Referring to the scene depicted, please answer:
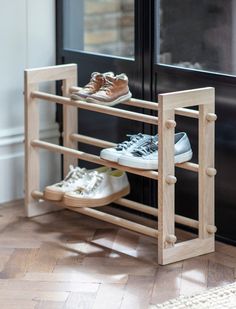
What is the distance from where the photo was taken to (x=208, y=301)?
8.44 ft

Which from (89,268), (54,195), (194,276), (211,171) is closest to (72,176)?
(54,195)

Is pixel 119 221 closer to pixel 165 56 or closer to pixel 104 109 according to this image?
pixel 104 109

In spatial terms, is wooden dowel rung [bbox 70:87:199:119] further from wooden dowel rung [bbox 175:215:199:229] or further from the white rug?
the white rug

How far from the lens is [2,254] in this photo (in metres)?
3.01

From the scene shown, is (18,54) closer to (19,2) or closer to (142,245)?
(19,2)

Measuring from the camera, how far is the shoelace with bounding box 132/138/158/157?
2.98 metres

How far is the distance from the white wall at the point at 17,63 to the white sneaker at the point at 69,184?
1.26 ft

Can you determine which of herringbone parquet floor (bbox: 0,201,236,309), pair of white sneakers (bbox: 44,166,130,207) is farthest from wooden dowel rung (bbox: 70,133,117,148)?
herringbone parquet floor (bbox: 0,201,236,309)

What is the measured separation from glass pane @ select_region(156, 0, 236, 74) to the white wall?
624 mm

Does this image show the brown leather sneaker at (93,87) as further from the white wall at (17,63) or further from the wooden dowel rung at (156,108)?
the white wall at (17,63)

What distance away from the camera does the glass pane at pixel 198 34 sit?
9.93 ft

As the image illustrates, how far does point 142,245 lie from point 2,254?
1.70ft

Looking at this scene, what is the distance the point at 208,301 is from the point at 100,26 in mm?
1425

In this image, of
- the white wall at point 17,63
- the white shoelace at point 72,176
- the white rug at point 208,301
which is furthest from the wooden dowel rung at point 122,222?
the white wall at point 17,63
